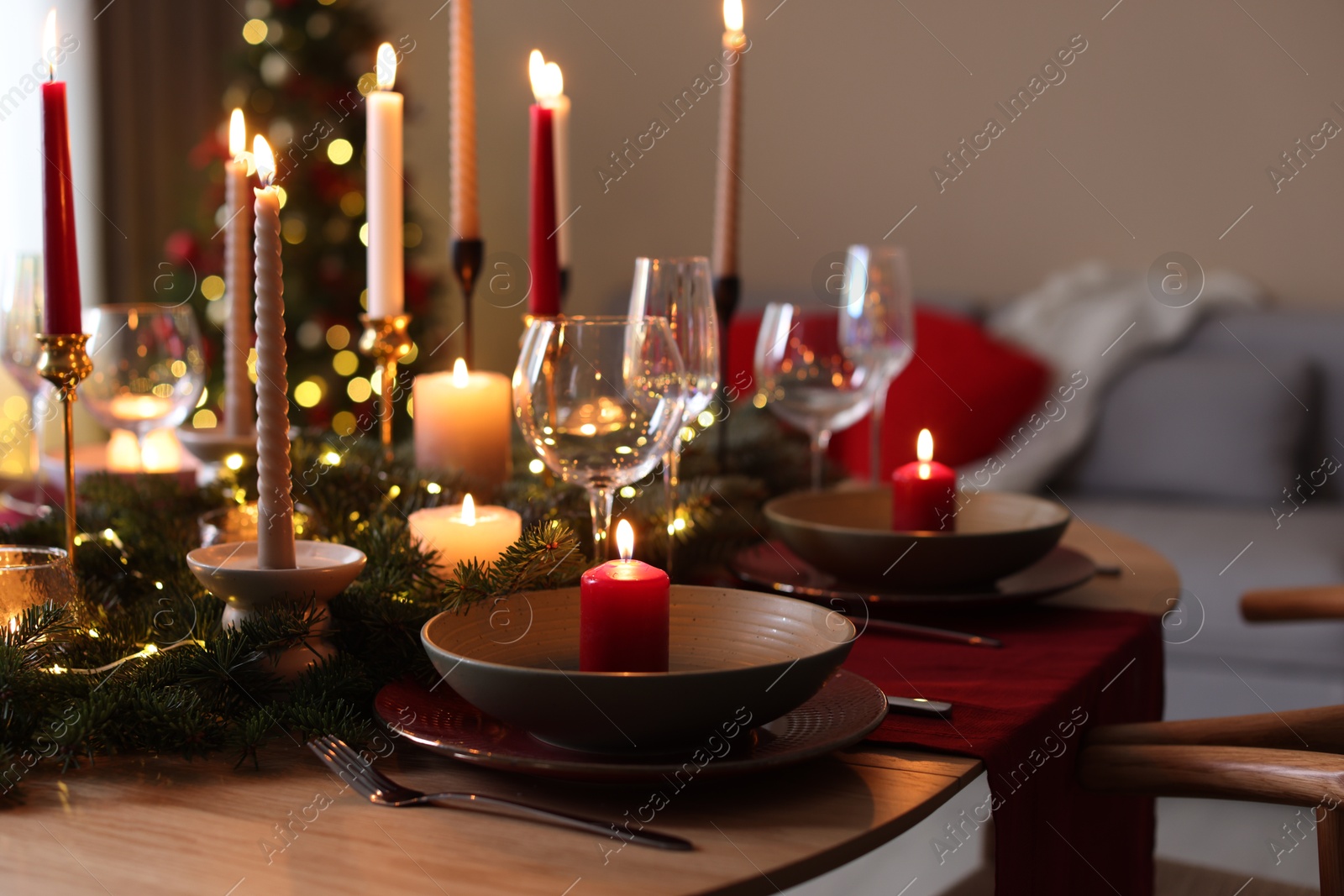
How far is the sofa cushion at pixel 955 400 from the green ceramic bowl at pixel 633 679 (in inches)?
84.2

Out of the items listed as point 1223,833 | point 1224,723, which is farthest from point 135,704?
point 1223,833

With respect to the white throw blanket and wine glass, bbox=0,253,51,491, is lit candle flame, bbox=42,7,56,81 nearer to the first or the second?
wine glass, bbox=0,253,51,491

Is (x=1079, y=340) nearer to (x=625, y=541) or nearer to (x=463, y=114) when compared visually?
(x=463, y=114)

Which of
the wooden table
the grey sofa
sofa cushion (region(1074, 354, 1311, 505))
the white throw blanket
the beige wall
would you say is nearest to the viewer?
the wooden table

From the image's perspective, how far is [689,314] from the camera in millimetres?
1042

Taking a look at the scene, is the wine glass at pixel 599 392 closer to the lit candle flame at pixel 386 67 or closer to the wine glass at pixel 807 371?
the lit candle flame at pixel 386 67

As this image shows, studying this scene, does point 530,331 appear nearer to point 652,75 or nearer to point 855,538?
point 855,538

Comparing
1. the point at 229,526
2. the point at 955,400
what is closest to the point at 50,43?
the point at 229,526

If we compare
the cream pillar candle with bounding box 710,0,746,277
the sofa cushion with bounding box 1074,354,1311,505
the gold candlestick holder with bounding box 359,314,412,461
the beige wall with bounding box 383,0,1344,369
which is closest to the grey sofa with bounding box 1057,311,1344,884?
the sofa cushion with bounding box 1074,354,1311,505

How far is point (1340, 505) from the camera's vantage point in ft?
9.05

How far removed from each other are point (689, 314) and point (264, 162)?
1.22 ft

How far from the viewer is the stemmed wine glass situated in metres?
1.03

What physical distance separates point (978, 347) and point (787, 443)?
161cm

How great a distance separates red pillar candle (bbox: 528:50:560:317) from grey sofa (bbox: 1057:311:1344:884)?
1.59m
